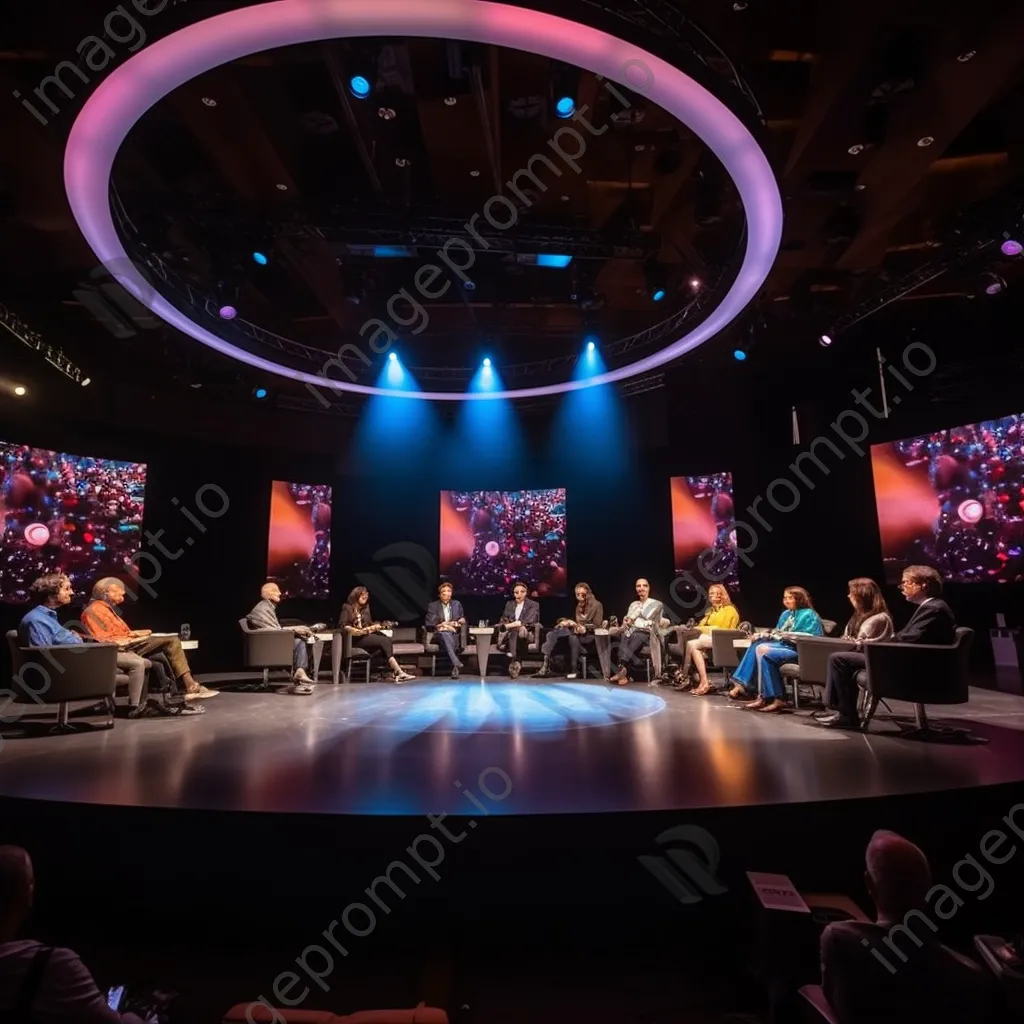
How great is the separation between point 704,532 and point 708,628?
2.61 metres

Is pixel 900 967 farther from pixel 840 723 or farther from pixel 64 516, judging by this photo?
pixel 64 516

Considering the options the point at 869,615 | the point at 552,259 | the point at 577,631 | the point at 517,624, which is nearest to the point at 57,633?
the point at 517,624

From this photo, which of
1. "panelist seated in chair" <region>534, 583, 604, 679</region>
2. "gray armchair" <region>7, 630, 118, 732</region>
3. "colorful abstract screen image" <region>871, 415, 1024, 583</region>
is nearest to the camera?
"gray armchair" <region>7, 630, 118, 732</region>

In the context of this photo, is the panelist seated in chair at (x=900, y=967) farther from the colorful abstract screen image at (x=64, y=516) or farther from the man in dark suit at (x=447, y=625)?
the colorful abstract screen image at (x=64, y=516)

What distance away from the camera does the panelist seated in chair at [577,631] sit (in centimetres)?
772

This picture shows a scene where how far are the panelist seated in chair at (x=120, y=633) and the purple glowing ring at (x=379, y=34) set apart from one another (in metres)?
3.00

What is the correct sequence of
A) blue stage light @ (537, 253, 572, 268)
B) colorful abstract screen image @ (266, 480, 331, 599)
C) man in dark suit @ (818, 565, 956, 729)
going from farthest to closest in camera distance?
colorful abstract screen image @ (266, 480, 331, 599), blue stage light @ (537, 253, 572, 268), man in dark suit @ (818, 565, 956, 729)

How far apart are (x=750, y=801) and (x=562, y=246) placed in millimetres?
4821

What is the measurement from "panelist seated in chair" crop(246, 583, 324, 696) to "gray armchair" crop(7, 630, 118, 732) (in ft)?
7.04

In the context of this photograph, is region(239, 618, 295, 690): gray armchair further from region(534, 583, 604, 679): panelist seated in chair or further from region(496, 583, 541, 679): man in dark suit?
region(534, 583, 604, 679): panelist seated in chair

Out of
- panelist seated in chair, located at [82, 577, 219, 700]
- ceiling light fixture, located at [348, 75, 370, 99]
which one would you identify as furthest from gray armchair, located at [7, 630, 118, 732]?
ceiling light fixture, located at [348, 75, 370, 99]

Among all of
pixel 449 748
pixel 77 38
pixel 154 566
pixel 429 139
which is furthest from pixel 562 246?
pixel 154 566

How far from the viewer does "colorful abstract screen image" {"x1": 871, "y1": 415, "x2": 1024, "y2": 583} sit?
6.38 m

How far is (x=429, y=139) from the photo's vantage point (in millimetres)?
4660
